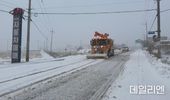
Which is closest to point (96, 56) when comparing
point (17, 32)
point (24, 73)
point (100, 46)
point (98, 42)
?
point (100, 46)

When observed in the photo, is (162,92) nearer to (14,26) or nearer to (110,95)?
(110,95)

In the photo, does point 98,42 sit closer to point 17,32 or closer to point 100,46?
point 100,46

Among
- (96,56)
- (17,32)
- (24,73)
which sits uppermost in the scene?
(17,32)

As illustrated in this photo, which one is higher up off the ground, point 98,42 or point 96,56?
point 98,42

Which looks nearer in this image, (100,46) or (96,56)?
(96,56)

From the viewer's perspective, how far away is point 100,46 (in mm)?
48188

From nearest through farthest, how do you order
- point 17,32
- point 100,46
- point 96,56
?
point 17,32 < point 96,56 < point 100,46

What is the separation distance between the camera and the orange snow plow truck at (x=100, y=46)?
4607 cm

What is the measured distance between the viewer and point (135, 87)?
14.7 metres

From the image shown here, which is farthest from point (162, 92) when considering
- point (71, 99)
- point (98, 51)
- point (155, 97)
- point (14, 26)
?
point (98, 51)

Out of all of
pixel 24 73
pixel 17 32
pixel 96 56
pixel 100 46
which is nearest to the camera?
pixel 24 73

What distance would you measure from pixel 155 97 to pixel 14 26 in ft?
91.8

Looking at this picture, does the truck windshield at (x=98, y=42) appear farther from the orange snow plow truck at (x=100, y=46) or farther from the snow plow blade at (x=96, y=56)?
the snow plow blade at (x=96, y=56)

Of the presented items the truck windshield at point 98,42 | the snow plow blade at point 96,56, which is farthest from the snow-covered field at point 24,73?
the truck windshield at point 98,42
